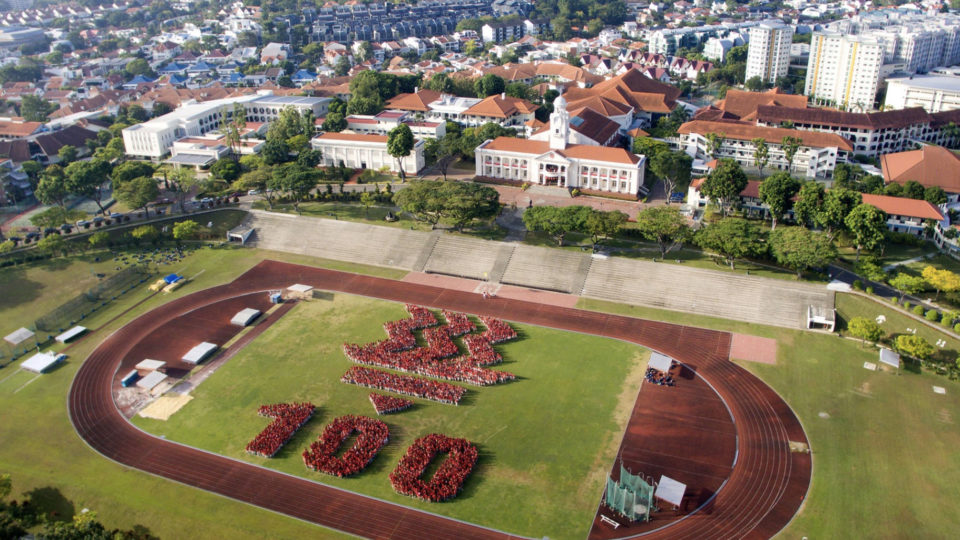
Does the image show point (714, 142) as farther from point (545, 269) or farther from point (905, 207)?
point (545, 269)

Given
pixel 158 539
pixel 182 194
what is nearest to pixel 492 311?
pixel 158 539

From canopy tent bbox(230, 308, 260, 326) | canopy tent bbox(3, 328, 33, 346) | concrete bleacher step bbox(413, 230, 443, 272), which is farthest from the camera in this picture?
concrete bleacher step bbox(413, 230, 443, 272)

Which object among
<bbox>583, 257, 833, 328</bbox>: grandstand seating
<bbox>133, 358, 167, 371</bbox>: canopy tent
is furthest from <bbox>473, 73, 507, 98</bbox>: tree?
<bbox>133, 358, 167, 371</bbox>: canopy tent

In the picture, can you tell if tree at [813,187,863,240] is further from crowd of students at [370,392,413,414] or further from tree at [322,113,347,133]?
tree at [322,113,347,133]

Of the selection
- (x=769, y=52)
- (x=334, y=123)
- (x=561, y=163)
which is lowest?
(x=561, y=163)

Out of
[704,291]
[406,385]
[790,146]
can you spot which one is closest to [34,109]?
[406,385]

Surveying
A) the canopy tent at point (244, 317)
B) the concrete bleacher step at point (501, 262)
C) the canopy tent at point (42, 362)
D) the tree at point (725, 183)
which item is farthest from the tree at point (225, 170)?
the tree at point (725, 183)

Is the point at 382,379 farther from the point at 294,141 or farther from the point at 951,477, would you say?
the point at 294,141
